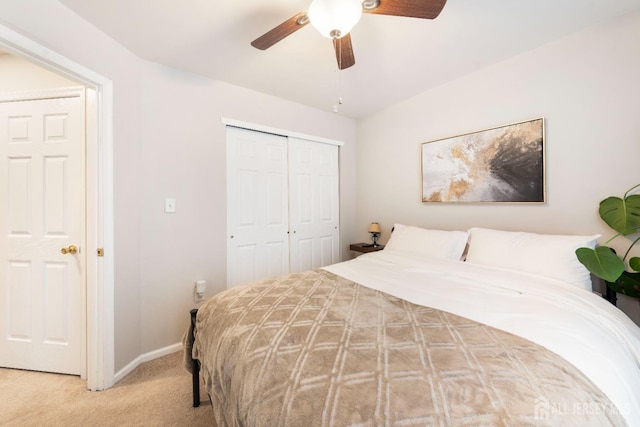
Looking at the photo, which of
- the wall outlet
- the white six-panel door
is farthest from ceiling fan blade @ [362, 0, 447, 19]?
the wall outlet

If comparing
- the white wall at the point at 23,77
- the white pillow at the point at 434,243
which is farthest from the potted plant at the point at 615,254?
the white wall at the point at 23,77

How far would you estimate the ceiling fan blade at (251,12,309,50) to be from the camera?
135 cm

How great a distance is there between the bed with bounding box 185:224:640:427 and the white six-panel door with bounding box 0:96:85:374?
1.16 metres

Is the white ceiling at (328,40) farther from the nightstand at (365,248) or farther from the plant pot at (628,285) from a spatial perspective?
the nightstand at (365,248)

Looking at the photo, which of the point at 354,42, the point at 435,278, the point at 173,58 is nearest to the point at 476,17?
the point at 354,42

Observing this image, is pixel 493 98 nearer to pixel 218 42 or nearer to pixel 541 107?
pixel 541 107

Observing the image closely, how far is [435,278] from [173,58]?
269 cm

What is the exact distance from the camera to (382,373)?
0.77 m

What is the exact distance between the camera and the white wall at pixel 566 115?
1.69m

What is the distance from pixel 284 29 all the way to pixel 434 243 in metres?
1.97

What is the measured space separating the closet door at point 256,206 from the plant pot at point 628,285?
272 cm

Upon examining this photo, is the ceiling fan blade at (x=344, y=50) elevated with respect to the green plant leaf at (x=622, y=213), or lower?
elevated

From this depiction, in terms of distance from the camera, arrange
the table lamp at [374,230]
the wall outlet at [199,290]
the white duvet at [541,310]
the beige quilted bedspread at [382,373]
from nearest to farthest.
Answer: the beige quilted bedspread at [382,373], the white duvet at [541,310], the wall outlet at [199,290], the table lamp at [374,230]

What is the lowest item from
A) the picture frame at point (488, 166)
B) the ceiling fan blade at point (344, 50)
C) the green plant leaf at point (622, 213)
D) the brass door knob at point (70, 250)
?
the brass door knob at point (70, 250)
